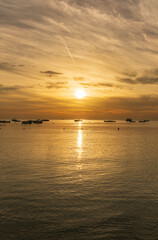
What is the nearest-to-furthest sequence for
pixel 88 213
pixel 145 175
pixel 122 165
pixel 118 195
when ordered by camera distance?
1. pixel 88 213
2. pixel 118 195
3. pixel 145 175
4. pixel 122 165

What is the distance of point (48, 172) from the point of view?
33.2 m

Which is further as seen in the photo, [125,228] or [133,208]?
[133,208]

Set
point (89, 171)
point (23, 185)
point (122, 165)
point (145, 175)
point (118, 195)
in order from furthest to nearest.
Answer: point (122, 165)
point (89, 171)
point (145, 175)
point (23, 185)
point (118, 195)

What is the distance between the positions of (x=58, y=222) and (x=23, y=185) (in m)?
10.6

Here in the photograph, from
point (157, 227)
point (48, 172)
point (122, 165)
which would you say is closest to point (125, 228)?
point (157, 227)

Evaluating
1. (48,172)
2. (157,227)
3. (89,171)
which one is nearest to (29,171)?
(48,172)

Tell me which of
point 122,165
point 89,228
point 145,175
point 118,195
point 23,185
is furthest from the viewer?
point 122,165

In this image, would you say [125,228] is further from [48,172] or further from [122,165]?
[122,165]

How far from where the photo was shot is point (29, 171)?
33.5m

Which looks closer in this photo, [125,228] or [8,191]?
[125,228]

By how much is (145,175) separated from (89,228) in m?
18.0

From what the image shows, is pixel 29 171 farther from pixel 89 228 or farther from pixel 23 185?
pixel 89 228

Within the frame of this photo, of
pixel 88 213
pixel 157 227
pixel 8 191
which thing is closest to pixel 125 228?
pixel 157 227

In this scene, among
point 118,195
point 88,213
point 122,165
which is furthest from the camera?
point 122,165
